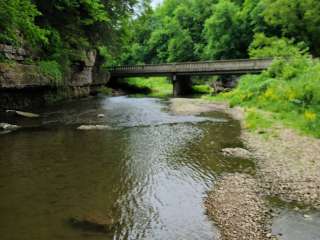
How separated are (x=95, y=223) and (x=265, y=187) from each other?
380 centimetres

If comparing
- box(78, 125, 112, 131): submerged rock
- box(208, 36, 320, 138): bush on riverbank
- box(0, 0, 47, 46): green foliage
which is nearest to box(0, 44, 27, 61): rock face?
box(0, 0, 47, 46): green foliage

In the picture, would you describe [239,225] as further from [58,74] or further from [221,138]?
[58,74]

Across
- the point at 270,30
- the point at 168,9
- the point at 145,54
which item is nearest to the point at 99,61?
the point at 270,30

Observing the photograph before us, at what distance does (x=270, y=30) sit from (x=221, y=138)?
121 feet

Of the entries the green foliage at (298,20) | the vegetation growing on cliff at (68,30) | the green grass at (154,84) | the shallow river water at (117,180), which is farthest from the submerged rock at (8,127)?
the green foliage at (298,20)

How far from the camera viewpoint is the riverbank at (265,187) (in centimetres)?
601

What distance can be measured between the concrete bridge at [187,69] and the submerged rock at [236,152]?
2370cm

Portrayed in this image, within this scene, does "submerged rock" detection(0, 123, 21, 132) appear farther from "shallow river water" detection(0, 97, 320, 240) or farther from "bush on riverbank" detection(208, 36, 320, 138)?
"bush on riverbank" detection(208, 36, 320, 138)

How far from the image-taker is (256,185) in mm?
7961

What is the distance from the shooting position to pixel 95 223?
6.02 meters

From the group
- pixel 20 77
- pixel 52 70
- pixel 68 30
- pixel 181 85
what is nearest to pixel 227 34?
pixel 181 85

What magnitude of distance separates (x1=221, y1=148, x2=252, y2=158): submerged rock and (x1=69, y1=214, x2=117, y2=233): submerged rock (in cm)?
546

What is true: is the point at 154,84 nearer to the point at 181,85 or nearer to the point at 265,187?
the point at 181,85

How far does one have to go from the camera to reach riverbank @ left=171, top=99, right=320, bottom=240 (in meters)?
6.01
